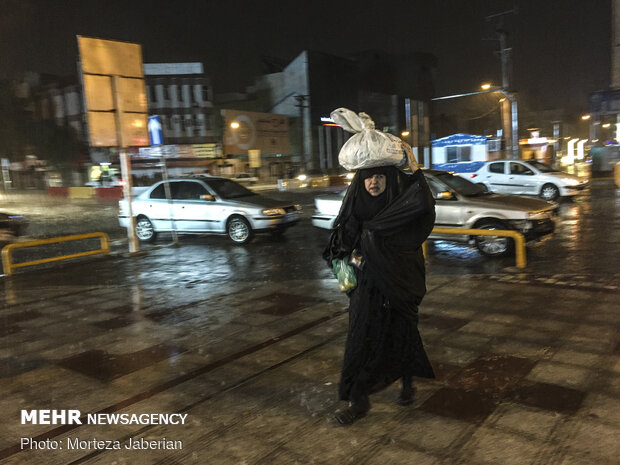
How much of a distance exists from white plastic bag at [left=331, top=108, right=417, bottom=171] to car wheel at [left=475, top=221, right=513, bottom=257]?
239 inches

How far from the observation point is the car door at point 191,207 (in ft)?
39.4

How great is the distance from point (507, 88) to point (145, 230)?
750 inches

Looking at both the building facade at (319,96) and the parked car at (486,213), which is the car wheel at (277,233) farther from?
the building facade at (319,96)

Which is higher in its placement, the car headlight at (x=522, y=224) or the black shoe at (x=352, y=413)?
the car headlight at (x=522, y=224)

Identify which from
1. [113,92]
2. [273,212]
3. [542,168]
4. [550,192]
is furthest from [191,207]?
[542,168]

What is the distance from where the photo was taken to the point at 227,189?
41.0ft

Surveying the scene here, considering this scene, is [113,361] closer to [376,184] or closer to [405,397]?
[405,397]

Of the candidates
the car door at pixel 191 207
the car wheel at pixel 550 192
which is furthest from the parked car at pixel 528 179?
the car door at pixel 191 207

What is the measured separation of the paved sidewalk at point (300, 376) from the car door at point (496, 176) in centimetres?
1201

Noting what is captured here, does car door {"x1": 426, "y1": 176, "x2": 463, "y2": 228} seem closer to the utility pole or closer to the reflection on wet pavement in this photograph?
the reflection on wet pavement

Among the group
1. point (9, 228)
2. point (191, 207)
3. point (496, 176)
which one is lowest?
point (9, 228)

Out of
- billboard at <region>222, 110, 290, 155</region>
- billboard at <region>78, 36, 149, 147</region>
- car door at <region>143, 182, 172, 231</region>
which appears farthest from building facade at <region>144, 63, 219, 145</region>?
billboard at <region>78, 36, 149, 147</region>

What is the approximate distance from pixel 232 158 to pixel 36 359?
50917 mm

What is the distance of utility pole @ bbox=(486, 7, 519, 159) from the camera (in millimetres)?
24797
